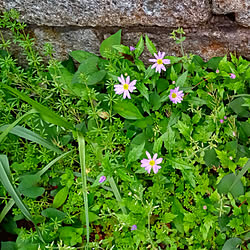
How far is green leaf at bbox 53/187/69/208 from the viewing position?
6.24 feet

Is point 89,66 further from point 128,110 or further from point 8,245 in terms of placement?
point 8,245

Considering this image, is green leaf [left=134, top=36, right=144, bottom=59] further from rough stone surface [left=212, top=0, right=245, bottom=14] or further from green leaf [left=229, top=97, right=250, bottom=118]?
green leaf [left=229, top=97, right=250, bottom=118]

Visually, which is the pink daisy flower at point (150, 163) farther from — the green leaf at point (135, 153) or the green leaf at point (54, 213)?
the green leaf at point (54, 213)

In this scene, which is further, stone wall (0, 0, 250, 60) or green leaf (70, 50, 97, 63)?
green leaf (70, 50, 97, 63)

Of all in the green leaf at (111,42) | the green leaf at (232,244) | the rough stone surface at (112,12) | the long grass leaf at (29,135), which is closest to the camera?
the green leaf at (232,244)

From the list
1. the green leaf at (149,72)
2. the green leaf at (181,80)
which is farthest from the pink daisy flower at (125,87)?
the green leaf at (181,80)

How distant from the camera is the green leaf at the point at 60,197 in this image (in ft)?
6.24

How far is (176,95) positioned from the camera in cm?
193

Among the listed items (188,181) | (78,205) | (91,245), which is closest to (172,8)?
(188,181)

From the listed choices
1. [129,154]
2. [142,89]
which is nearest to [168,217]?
Result: [129,154]

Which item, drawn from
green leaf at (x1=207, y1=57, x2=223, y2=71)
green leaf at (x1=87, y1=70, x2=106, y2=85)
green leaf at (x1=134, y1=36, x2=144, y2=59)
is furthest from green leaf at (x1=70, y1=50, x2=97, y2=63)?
green leaf at (x1=207, y1=57, x2=223, y2=71)

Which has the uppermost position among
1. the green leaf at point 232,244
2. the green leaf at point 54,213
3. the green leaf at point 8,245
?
the green leaf at point 232,244

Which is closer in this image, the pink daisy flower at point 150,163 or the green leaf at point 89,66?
the pink daisy flower at point 150,163

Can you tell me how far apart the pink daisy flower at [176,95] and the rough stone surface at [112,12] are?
0.35 meters
